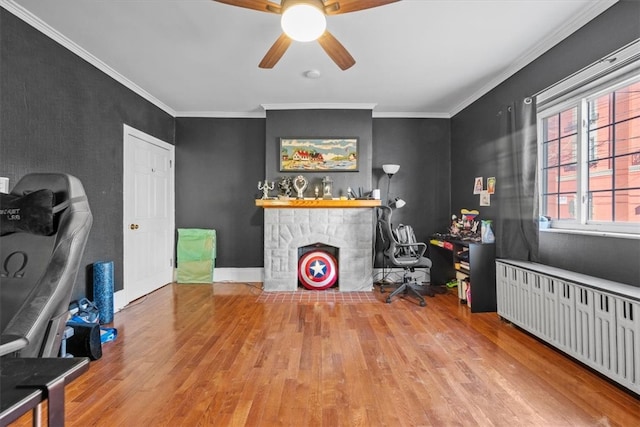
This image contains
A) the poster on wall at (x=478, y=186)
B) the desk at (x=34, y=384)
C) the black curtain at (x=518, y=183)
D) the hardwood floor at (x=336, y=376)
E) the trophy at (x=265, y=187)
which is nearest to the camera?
the desk at (x=34, y=384)

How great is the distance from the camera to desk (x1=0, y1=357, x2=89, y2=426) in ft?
1.90

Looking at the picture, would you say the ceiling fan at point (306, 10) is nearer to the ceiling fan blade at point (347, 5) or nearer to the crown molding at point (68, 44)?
the ceiling fan blade at point (347, 5)

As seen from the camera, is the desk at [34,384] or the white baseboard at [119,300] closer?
the desk at [34,384]

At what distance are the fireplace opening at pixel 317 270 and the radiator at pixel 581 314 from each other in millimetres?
2107

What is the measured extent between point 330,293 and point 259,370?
6.72 feet

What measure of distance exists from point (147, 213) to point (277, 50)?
9.59 feet

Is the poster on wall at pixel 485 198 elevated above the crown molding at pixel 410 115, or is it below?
below

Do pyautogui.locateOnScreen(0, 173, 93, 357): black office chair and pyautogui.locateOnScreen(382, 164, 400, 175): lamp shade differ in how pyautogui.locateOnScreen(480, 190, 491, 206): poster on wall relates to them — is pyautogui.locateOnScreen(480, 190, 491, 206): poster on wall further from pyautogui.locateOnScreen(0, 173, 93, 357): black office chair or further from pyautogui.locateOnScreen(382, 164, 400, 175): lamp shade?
pyautogui.locateOnScreen(0, 173, 93, 357): black office chair

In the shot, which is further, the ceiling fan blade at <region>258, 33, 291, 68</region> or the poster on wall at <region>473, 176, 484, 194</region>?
the poster on wall at <region>473, 176, 484, 194</region>

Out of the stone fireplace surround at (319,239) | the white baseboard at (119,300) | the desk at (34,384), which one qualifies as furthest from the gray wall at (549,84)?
the white baseboard at (119,300)

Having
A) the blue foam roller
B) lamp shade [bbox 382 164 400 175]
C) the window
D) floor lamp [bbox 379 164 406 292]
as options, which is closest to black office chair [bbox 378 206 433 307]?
floor lamp [bbox 379 164 406 292]

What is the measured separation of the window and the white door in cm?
452

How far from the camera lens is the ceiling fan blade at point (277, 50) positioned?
2.18 m

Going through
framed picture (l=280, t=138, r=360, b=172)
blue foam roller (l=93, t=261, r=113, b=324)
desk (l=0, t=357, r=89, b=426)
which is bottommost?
blue foam roller (l=93, t=261, r=113, b=324)
